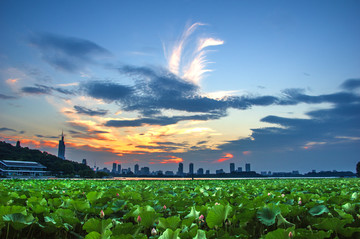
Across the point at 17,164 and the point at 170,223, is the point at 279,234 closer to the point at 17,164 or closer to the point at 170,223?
the point at 170,223

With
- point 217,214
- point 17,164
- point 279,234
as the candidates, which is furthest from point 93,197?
point 17,164

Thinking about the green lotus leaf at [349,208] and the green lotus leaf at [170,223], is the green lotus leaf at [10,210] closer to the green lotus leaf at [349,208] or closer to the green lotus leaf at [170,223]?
the green lotus leaf at [170,223]

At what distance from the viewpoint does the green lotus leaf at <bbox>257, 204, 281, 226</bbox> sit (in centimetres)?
282

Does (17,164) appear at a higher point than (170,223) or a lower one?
higher

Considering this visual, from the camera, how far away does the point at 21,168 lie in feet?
340

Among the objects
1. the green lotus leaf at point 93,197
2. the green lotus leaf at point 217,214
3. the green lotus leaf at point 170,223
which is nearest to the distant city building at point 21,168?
the green lotus leaf at point 93,197

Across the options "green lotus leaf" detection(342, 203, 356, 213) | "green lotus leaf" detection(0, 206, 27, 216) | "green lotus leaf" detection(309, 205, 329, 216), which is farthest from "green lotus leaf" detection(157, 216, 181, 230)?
"green lotus leaf" detection(342, 203, 356, 213)

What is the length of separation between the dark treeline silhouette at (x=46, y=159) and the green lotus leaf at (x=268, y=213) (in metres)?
102

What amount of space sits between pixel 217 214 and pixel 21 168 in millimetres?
122664

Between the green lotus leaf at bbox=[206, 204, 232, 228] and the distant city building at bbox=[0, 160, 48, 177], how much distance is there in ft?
375

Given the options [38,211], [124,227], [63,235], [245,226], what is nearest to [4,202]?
[38,211]

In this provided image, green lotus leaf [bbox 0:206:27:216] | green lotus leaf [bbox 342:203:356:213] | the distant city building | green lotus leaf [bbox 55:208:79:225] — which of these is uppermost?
green lotus leaf [bbox 0:206:27:216]

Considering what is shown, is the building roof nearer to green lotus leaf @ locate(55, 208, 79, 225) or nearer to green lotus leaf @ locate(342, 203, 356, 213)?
green lotus leaf @ locate(55, 208, 79, 225)

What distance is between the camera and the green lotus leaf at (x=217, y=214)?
2.61m
